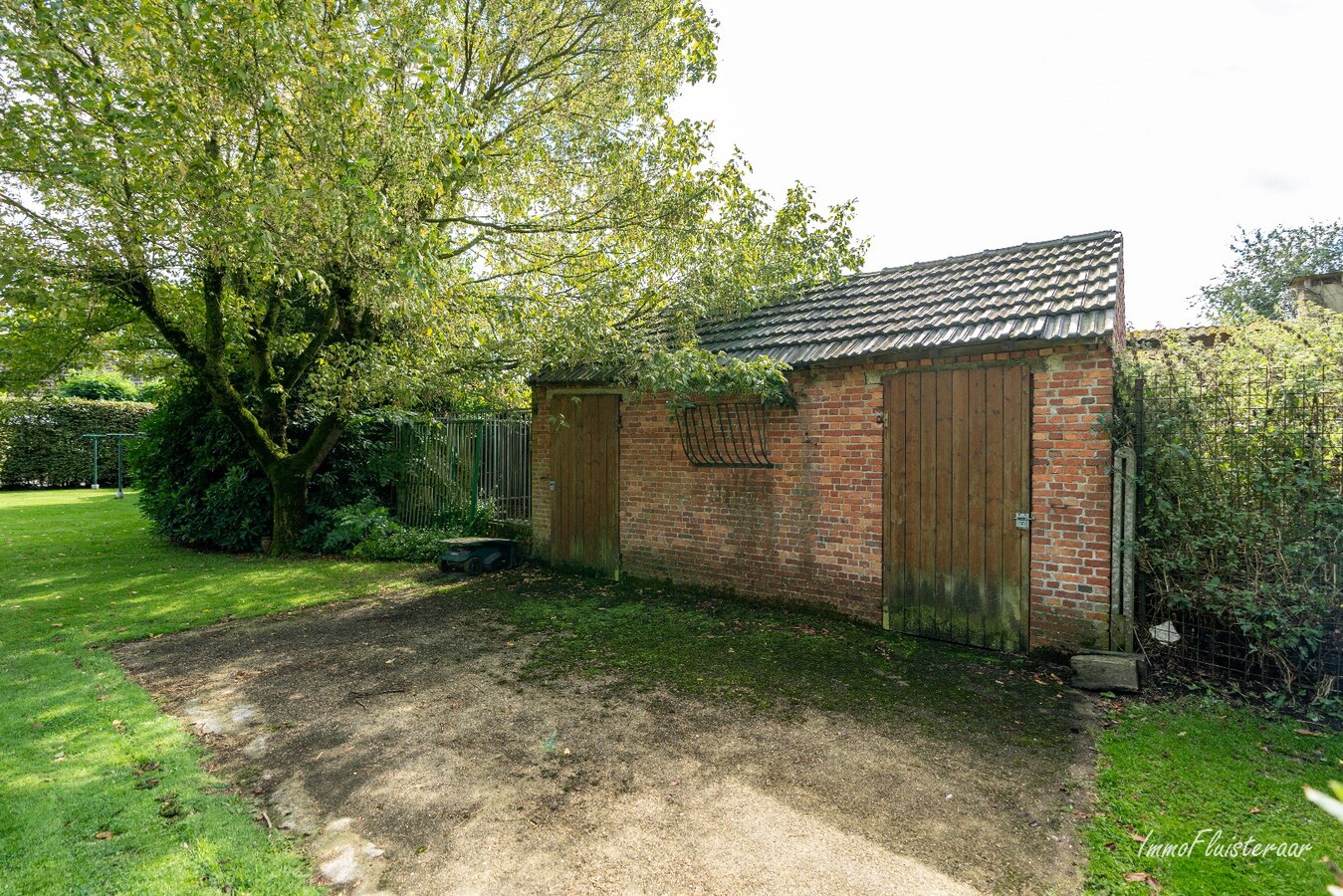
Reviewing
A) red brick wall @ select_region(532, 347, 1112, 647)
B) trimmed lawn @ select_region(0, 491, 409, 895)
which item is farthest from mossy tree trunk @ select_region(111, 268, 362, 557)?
red brick wall @ select_region(532, 347, 1112, 647)

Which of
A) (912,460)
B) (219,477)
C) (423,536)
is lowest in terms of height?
(423,536)

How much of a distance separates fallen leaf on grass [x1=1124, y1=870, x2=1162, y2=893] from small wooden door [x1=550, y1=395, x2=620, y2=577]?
20.6ft

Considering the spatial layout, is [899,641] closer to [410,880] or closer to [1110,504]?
[1110,504]

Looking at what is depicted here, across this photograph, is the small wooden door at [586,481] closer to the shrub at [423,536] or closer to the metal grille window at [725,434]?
the metal grille window at [725,434]

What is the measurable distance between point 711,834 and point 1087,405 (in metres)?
4.17

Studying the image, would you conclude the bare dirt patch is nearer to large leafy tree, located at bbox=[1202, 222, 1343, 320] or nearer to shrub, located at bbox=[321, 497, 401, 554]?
shrub, located at bbox=[321, 497, 401, 554]

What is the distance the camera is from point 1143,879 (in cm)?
263

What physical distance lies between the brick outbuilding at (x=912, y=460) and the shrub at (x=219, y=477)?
4985 millimetres

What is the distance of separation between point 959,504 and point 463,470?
7.77m

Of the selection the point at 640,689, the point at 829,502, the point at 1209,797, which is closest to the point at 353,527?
the point at 640,689

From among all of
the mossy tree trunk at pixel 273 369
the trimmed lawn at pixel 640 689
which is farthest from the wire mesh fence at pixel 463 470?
the trimmed lawn at pixel 640 689

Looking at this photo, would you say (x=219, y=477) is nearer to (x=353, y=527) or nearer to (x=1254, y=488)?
(x=353, y=527)

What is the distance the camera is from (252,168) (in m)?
5.68

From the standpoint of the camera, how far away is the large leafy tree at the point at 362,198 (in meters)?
5.23
